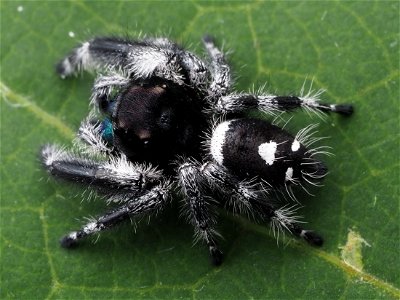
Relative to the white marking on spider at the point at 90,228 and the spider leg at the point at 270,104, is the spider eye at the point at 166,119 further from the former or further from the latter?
the white marking on spider at the point at 90,228

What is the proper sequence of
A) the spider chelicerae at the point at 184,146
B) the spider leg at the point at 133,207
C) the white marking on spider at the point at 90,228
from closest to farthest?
the spider chelicerae at the point at 184,146 → the spider leg at the point at 133,207 → the white marking on spider at the point at 90,228

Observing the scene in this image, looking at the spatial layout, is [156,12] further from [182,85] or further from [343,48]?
[343,48]

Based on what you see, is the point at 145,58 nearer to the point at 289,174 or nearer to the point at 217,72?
the point at 217,72

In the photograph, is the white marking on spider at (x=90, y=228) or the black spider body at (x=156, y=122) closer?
the black spider body at (x=156, y=122)

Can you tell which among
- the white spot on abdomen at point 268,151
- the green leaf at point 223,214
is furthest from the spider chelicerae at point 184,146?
the green leaf at point 223,214

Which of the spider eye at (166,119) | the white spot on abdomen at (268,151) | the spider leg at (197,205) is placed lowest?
the spider leg at (197,205)

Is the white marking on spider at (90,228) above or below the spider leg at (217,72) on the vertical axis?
below
